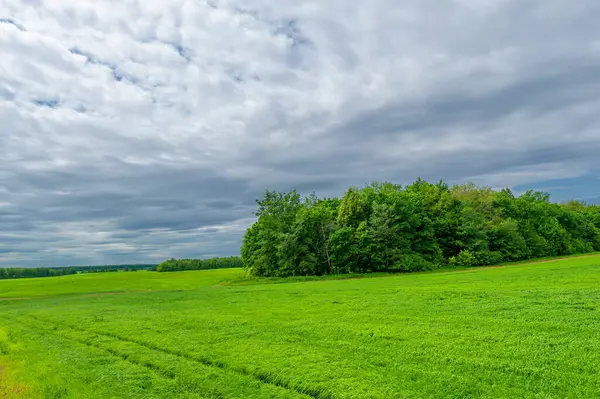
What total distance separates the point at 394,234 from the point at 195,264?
108925 mm

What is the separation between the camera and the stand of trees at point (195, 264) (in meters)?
138

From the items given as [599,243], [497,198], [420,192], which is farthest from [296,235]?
[599,243]

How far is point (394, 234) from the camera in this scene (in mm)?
55094

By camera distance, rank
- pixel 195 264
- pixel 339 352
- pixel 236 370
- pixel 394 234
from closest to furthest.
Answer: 1. pixel 236 370
2. pixel 339 352
3. pixel 394 234
4. pixel 195 264

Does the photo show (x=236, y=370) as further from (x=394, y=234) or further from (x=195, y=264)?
(x=195, y=264)

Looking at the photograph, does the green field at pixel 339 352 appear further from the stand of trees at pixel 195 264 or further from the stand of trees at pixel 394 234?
the stand of trees at pixel 195 264

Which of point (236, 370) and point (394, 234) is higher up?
point (394, 234)

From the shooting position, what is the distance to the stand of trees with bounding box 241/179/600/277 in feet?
181

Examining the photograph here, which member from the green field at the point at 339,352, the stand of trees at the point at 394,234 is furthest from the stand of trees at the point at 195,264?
the green field at the point at 339,352

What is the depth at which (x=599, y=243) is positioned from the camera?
81.5 metres

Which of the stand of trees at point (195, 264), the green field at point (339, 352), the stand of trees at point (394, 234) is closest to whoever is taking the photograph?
the green field at point (339, 352)

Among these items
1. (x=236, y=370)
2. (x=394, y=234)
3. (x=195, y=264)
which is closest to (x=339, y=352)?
(x=236, y=370)

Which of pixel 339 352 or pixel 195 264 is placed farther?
pixel 195 264

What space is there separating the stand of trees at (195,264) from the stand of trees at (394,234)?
78783mm
